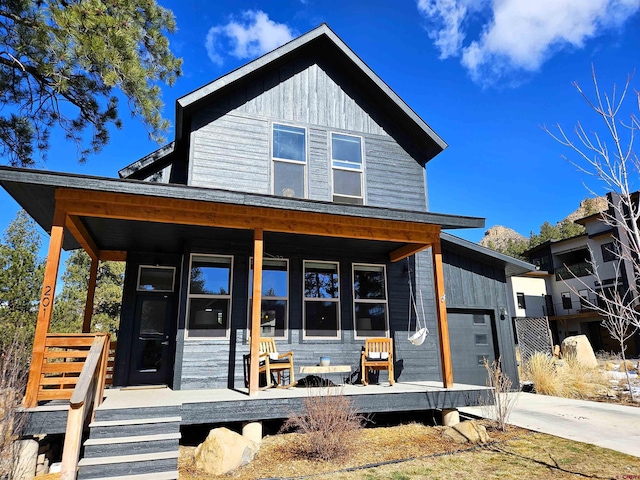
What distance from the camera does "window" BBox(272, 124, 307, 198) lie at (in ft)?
27.9

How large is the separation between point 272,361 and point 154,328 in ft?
9.03

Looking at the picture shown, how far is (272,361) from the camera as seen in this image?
7.39m

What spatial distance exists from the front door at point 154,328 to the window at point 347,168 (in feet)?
13.2

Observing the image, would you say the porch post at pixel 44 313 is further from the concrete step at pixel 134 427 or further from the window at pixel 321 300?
the window at pixel 321 300

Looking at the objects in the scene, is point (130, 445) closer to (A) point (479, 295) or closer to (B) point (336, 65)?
(A) point (479, 295)

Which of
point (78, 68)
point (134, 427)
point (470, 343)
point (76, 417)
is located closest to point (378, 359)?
point (470, 343)

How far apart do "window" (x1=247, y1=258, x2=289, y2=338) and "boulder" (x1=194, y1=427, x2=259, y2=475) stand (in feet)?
9.26

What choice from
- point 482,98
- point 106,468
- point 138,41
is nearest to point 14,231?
point 138,41

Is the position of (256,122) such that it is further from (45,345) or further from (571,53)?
(571,53)

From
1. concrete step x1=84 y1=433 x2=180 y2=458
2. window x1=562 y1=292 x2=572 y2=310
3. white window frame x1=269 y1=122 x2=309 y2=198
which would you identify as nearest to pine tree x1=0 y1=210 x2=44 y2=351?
white window frame x1=269 y1=122 x2=309 y2=198

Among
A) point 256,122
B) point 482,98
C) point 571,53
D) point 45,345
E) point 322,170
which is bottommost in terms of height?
point 45,345

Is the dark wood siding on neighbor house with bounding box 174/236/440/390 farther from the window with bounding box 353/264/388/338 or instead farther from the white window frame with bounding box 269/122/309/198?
the white window frame with bounding box 269/122/309/198

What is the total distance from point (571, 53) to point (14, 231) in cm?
1946

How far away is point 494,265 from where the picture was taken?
10227 mm
